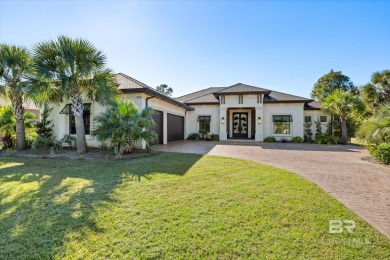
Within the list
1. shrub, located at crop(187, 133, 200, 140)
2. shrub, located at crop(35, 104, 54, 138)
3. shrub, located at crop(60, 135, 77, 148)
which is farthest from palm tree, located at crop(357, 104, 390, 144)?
shrub, located at crop(35, 104, 54, 138)

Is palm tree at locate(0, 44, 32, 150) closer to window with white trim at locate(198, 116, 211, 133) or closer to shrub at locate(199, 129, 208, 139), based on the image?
shrub at locate(199, 129, 208, 139)

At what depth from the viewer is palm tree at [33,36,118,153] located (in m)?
9.34

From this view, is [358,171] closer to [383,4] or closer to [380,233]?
[380,233]

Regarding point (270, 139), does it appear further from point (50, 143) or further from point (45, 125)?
point (45, 125)

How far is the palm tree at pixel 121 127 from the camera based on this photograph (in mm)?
9547

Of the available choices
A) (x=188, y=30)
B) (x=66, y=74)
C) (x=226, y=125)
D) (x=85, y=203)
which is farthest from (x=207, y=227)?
(x=226, y=125)

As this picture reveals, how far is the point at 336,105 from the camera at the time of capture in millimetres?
17828

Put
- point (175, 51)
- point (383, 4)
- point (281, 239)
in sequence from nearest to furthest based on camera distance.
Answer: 1. point (281, 239)
2. point (383, 4)
3. point (175, 51)

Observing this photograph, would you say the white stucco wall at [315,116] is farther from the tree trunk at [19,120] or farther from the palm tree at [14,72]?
the tree trunk at [19,120]

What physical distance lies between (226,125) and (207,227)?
18009 mm

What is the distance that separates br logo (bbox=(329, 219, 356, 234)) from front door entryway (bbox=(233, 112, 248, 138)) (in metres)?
18.8

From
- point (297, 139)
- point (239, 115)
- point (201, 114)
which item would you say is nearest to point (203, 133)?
point (201, 114)

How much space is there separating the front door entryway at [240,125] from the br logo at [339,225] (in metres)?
18.8

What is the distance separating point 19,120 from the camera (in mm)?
11617
